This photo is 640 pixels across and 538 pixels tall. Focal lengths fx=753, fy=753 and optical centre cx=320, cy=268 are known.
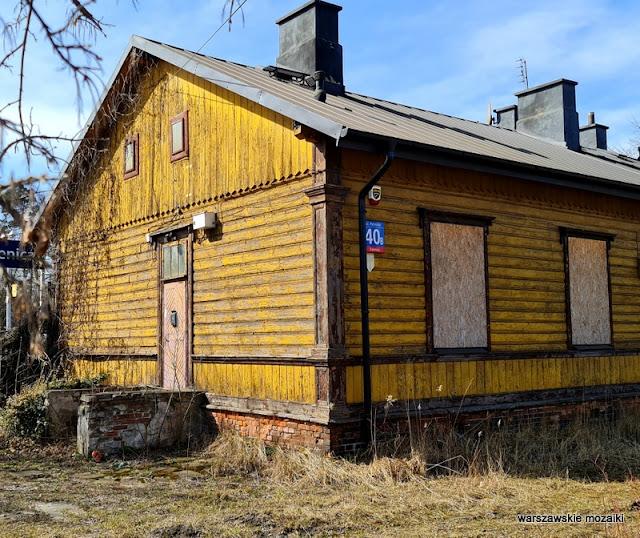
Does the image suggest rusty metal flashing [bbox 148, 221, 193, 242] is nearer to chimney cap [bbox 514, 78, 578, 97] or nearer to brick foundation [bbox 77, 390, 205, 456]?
brick foundation [bbox 77, 390, 205, 456]

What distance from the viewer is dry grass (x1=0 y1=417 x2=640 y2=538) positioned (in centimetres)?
657

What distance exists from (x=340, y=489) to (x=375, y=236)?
3285 millimetres

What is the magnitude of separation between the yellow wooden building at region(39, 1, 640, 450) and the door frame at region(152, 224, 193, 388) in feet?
0.15

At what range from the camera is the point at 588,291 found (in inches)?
501

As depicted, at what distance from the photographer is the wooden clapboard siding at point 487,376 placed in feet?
31.5

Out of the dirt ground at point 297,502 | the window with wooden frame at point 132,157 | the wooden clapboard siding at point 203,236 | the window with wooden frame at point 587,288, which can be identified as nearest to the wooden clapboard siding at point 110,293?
the wooden clapboard siding at point 203,236

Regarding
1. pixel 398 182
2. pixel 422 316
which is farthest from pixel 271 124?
pixel 422 316

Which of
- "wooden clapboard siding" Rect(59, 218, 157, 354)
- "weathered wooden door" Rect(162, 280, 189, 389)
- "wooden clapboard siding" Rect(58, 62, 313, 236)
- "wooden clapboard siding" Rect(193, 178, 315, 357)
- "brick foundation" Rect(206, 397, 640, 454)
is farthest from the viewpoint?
"wooden clapboard siding" Rect(59, 218, 157, 354)

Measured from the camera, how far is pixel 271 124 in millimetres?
10398

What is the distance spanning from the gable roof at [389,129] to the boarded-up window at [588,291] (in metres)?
0.98

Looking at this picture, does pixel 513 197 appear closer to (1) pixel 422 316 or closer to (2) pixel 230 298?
(1) pixel 422 316

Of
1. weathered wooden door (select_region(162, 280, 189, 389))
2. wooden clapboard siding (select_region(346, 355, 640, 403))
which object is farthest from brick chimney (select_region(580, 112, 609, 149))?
weathered wooden door (select_region(162, 280, 189, 389))

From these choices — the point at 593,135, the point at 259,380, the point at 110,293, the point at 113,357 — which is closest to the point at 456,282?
the point at 259,380

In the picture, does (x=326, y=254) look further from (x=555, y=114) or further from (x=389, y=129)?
(x=555, y=114)
